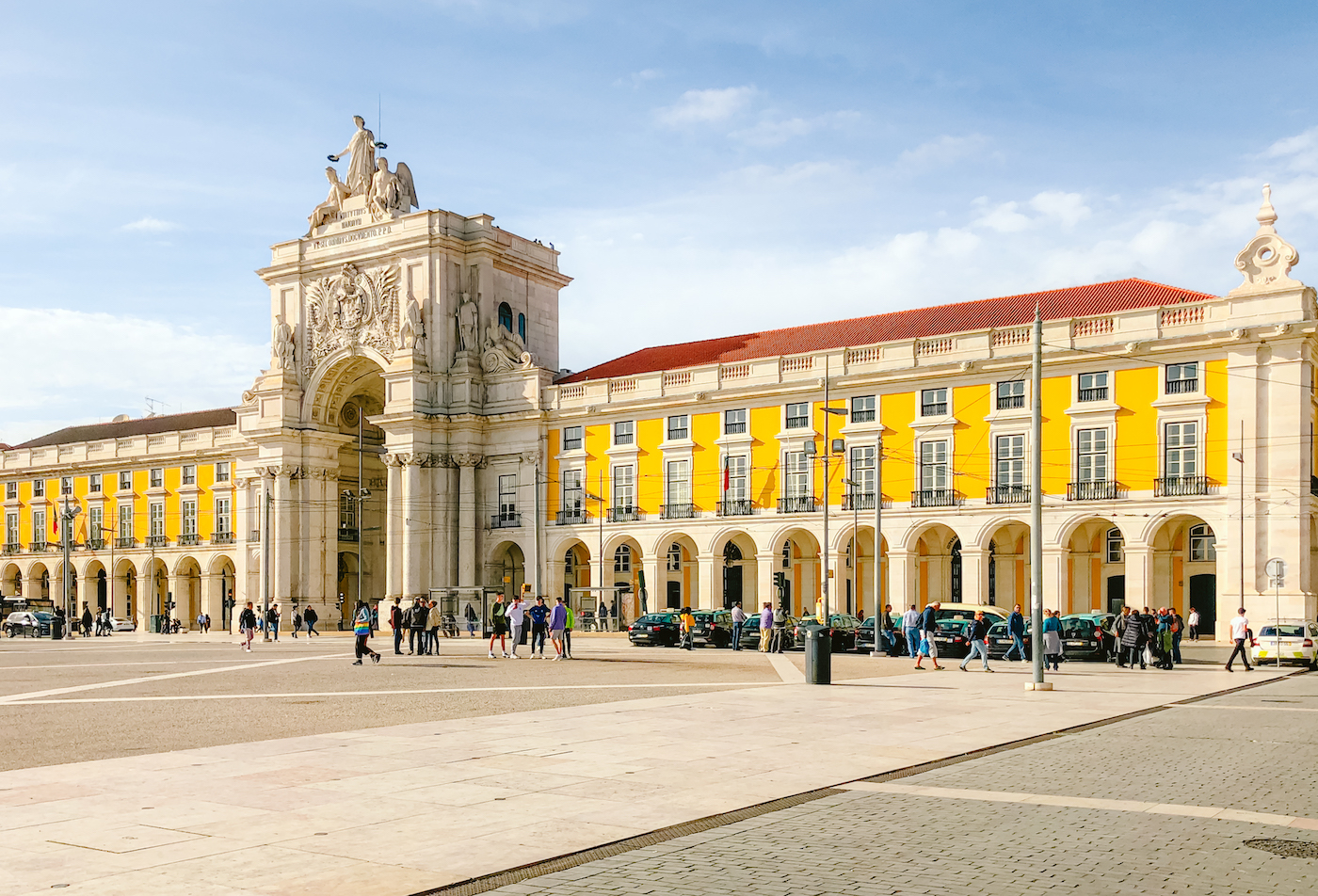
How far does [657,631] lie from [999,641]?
12293 mm

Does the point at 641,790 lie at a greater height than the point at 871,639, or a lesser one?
greater

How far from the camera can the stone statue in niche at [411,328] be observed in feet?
218

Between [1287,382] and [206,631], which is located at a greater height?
[1287,382]

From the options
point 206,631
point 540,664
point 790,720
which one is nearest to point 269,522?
point 206,631

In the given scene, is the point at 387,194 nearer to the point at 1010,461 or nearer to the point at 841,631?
the point at 1010,461

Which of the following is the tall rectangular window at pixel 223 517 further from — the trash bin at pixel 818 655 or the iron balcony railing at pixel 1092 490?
the trash bin at pixel 818 655

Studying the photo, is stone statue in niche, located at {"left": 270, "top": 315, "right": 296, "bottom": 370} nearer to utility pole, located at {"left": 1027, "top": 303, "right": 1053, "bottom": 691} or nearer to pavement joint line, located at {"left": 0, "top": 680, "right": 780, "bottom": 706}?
pavement joint line, located at {"left": 0, "top": 680, "right": 780, "bottom": 706}

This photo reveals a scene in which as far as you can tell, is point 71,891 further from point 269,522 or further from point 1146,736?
point 269,522

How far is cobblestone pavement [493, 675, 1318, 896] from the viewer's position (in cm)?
806

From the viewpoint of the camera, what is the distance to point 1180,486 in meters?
46.3

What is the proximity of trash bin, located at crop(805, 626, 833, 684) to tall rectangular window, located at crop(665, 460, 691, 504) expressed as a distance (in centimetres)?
3520

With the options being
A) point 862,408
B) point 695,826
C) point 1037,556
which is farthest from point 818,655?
point 862,408

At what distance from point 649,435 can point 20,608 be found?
131ft

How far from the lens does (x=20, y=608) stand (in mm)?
74125
